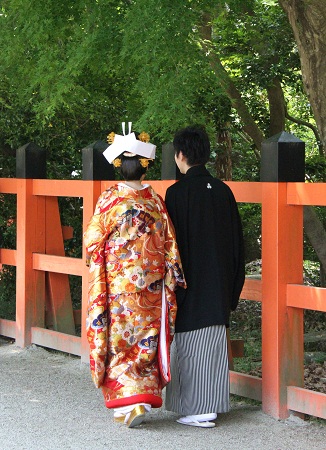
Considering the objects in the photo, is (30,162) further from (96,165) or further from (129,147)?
(129,147)

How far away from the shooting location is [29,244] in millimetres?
7109

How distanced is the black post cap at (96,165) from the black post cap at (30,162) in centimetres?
81

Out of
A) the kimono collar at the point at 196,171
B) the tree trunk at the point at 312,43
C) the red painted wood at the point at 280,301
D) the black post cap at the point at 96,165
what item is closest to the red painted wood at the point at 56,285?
the black post cap at the point at 96,165

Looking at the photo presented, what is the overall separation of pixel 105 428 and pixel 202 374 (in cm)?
62

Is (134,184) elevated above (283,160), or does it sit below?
below

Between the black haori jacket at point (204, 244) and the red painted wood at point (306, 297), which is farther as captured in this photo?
the black haori jacket at point (204, 244)

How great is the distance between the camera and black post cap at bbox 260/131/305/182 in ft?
16.2

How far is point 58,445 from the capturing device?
14.8ft

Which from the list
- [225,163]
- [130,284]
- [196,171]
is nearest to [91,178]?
[196,171]

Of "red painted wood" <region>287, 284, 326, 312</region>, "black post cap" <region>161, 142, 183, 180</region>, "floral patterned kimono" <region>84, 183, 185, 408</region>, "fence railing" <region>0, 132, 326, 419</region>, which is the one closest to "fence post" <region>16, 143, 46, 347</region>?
"fence railing" <region>0, 132, 326, 419</region>

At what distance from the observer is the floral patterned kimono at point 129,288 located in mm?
4816

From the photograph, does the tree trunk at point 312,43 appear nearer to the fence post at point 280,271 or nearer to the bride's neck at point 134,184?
the fence post at point 280,271

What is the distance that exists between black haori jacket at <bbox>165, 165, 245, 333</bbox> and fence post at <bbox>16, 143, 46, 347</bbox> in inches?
93.9

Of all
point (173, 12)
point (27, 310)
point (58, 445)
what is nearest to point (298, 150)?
point (173, 12)
